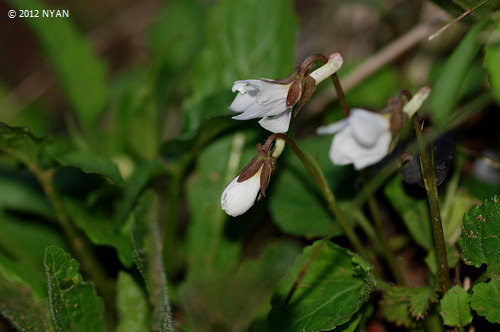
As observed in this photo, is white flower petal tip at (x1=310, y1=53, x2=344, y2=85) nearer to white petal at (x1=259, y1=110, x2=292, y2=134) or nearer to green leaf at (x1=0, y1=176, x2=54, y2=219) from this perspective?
white petal at (x1=259, y1=110, x2=292, y2=134)

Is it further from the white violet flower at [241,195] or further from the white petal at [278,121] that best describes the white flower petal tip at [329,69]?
the white violet flower at [241,195]

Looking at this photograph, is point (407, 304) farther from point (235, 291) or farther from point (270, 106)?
point (270, 106)

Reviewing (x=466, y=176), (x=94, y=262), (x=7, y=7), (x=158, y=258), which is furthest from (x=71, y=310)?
(x=7, y=7)

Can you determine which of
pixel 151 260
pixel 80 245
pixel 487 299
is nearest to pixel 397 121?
pixel 487 299

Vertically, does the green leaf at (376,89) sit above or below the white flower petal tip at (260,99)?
below

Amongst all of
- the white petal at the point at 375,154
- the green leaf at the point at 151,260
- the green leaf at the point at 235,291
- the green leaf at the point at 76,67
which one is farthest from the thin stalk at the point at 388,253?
the green leaf at the point at 76,67

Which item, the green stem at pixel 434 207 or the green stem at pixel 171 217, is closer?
the green stem at pixel 434 207
